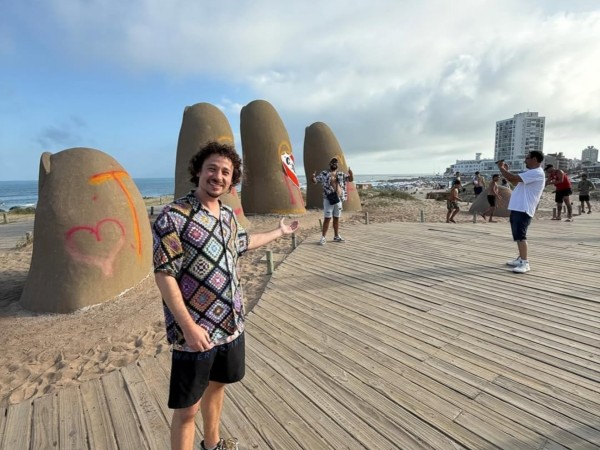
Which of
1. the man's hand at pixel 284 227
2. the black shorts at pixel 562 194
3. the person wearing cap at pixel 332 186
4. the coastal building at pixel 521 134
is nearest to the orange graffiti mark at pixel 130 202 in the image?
the person wearing cap at pixel 332 186

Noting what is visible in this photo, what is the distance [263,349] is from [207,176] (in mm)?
2089

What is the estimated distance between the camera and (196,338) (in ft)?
4.88

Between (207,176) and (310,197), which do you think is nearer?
(207,176)

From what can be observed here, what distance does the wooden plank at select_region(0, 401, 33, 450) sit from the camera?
2.24m

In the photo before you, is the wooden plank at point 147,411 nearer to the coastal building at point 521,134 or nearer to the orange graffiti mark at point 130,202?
the orange graffiti mark at point 130,202

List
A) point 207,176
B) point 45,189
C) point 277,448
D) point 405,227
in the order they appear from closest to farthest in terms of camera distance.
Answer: point 207,176 < point 277,448 < point 45,189 < point 405,227

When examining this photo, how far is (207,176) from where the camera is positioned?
1.63 m

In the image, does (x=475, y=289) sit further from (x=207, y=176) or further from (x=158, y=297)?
(x=158, y=297)

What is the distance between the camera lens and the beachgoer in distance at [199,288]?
1.48 metres

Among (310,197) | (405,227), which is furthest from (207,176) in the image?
(310,197)

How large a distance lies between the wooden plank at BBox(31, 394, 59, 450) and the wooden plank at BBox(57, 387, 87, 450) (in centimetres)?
3

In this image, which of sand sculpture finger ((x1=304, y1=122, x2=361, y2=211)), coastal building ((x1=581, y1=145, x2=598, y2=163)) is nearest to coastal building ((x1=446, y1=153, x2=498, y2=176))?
coastal building ((x1=581, y1=145, x2=598, y2=163))

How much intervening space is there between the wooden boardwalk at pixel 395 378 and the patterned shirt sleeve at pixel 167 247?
51.9 inches

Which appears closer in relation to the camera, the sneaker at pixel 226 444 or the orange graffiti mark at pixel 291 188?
the sneaker at pixel 226 444
